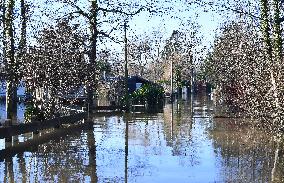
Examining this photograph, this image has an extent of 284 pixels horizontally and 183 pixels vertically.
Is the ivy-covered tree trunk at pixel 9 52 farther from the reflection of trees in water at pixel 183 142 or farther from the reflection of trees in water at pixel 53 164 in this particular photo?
the reflection of trees in water at pixel 183 142

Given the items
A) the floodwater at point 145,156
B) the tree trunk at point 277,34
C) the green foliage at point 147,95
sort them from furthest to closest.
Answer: the green foliage at point 147,95 → the tree trunk at point 277,34 → the floodwater at point 145,156

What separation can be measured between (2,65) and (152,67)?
265 feet

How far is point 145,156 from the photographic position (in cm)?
1490

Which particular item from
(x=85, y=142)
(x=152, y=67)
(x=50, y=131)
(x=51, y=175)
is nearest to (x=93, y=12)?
(x=50, y=131)

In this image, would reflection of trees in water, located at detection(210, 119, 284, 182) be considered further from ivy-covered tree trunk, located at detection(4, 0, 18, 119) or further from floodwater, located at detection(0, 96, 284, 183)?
ivy-covered tree trunk, located at detection(4, 0, 18, 119)

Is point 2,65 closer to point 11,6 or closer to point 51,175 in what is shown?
point 11,6

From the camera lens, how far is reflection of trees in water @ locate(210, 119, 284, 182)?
11977mm

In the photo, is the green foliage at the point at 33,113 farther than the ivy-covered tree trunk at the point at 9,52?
Yes

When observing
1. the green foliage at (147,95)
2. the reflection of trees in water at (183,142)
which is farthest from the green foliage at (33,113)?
the green foliage at (147,95)

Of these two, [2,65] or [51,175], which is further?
[2,65]

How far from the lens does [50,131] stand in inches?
847

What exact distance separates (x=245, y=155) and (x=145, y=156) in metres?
2.94

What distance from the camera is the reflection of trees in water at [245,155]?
12.0m

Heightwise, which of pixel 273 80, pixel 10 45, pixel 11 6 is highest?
pixel 11 6
